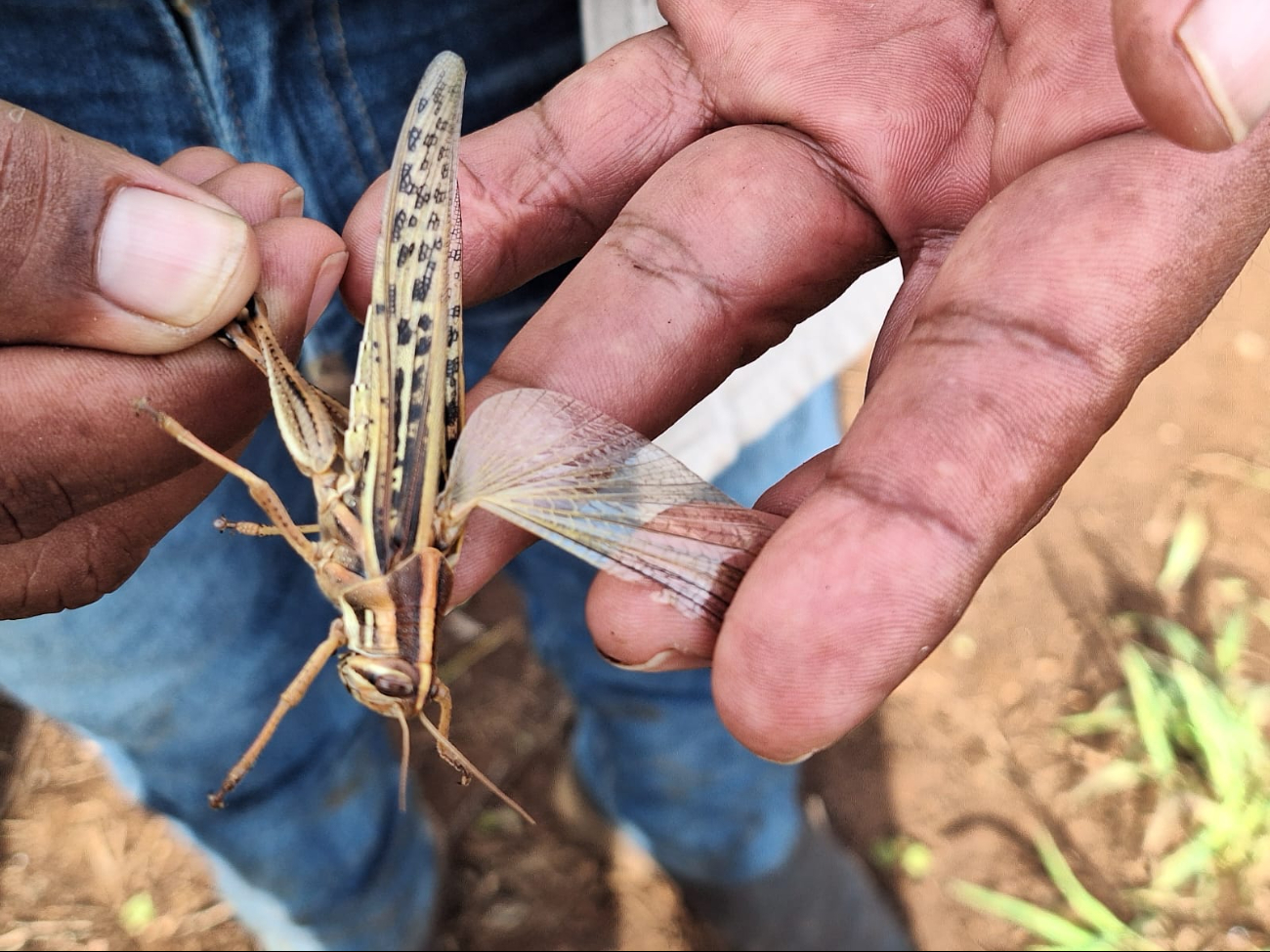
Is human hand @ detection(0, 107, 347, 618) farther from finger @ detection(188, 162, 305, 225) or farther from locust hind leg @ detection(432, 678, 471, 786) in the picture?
locust hind leg @ detection(432, 678, 471, 786)

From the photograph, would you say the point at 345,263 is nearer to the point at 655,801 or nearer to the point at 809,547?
the point at 809,547

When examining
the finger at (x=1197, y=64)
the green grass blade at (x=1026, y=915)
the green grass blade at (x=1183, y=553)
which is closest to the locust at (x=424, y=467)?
the finger at (x=1197, y=64)

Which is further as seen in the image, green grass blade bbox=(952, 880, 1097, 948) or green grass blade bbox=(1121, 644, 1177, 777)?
green grass blade bbox=(1121, 644, 1177, 777)

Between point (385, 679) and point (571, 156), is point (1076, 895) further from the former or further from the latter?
point (571, 156)

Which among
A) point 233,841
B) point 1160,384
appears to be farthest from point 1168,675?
point 233,841

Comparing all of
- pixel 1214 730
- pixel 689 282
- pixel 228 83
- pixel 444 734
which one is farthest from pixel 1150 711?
pixel 228 83

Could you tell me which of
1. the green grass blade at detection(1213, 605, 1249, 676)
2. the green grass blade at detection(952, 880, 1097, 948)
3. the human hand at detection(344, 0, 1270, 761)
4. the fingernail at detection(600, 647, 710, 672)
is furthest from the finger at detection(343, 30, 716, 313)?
the green grass blade at detection(1213, 605, 1249, 676)
